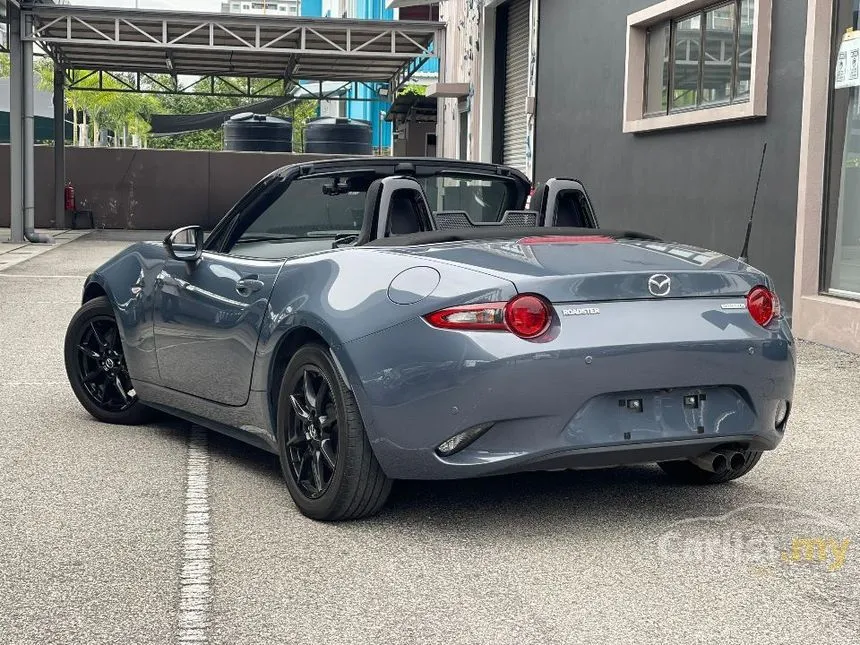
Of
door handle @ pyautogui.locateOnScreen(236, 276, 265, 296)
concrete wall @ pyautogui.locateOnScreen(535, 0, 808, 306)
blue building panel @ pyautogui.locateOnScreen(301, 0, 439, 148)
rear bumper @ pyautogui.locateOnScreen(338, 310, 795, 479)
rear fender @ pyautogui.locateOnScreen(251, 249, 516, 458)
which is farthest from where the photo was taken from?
blue building panel @ pyautogui.locateOnScreen(301, 0, 439, 148)

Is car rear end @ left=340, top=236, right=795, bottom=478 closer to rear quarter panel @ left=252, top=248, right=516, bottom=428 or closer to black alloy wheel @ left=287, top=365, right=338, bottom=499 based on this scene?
rear quarter panel @ left=252, top=248, right=516, bottom=428

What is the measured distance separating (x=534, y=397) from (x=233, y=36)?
2487 centimetres

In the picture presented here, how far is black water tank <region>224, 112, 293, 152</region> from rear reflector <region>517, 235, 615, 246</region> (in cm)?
3965

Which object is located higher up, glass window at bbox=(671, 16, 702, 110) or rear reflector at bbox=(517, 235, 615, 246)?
glass window at bbox=(671, 16, 702, 110)

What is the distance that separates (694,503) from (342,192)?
1.96 m

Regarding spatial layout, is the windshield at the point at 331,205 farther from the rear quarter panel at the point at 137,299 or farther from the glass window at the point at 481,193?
the rear quarter panel at the point at 137,299

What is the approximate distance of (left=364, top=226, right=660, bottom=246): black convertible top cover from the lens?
489 cm

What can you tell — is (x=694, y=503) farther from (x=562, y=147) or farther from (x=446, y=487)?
(x=562, y=147)

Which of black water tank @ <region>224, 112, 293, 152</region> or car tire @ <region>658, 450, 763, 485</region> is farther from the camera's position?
black water tank @ <region>224, 112, 293, 152</region>

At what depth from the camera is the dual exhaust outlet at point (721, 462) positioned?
5090mm

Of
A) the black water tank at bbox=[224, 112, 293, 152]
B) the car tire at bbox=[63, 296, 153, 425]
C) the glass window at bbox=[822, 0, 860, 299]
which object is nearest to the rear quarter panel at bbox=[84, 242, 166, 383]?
the car tire at bbox=[63, 296, 153, 425]

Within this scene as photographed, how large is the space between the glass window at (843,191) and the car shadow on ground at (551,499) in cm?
556

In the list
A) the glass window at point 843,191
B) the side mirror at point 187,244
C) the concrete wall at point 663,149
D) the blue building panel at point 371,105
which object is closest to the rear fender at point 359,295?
the side mirror at point 187,244

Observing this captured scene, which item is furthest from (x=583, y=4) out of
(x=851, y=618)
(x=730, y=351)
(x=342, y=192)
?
(x=851, y=618)
